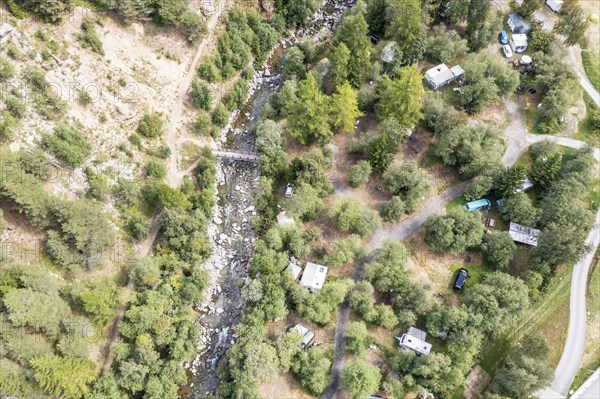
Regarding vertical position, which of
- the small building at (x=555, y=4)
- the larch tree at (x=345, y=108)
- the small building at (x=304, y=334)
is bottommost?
the small building at (x=304, y=334)

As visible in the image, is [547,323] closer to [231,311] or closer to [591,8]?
[231,311]

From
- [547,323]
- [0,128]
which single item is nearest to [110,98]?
[0,128]

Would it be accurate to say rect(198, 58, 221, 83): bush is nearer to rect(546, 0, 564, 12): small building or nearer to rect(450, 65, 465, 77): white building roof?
rect(450, 65, 465, 77): white building roof

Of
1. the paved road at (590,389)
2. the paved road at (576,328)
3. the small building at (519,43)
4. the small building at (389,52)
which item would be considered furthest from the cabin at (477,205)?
the small building at (519,43)

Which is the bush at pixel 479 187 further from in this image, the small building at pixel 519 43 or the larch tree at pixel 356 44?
the small building at pixel 519 43

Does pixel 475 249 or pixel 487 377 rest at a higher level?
pixel 475 249

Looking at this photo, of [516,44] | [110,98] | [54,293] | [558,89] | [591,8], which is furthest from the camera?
[591,8]

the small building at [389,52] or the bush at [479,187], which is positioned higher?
the small building at [389,52]

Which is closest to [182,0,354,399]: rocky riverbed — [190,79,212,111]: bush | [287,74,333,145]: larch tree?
[190,79,212,111]: bush
